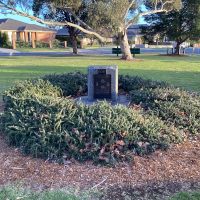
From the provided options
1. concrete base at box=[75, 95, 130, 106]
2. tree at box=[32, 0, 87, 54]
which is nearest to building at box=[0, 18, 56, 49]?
tree at box=[32, 0, 87, 54]

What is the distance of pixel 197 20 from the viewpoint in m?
Answer: 33.2

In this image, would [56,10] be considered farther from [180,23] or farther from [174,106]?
[174,106]

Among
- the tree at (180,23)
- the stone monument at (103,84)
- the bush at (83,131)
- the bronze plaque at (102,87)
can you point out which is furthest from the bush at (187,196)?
the tree at (180,23)

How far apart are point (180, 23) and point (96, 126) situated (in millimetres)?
31958

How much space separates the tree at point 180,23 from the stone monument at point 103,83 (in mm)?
27717

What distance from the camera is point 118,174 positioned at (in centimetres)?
423

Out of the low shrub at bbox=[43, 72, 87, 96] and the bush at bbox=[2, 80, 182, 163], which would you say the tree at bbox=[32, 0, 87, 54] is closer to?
the low shrub at bbox=[43, 72, 87, 96]

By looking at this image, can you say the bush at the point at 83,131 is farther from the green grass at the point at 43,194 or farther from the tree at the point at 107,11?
the tree at the point at 107,11

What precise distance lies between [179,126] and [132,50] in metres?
25.9

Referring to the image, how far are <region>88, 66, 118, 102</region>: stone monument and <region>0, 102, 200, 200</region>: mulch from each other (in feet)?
9.49

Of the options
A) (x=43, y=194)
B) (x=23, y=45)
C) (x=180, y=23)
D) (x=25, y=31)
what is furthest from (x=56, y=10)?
(x=25, y=31)

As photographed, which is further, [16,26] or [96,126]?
[16,26]

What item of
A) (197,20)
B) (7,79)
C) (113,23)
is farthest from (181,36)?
(7,79)

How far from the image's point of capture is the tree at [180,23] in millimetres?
33219
